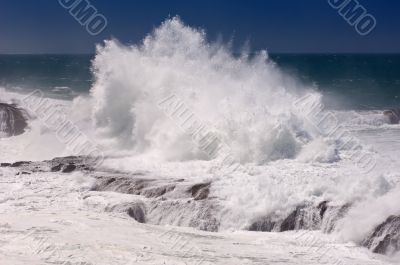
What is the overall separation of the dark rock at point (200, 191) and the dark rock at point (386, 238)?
3817 mm

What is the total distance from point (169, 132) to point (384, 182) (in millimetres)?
7221

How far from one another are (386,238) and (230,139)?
258 inches

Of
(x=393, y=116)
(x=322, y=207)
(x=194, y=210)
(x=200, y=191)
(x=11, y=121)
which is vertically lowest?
(x=322, y=207)

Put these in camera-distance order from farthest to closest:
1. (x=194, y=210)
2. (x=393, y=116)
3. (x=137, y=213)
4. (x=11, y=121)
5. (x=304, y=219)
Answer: (x=393, y=116) < (x=11, y=121) < (x=137, y=213) < (x=194, y=210) < (x=304, y=219)

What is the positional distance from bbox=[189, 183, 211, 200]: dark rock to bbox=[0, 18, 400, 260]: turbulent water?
8.6 inches

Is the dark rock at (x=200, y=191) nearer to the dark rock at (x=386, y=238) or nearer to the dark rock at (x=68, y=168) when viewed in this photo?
the dark rock at (x=386, y=238)

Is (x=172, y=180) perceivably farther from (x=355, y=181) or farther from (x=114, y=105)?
(x=114, y=105)

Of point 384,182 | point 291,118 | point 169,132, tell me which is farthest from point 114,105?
point 384,182

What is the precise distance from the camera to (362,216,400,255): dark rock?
9680 millimetres

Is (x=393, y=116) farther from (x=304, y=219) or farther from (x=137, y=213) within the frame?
(x=137, y=213)

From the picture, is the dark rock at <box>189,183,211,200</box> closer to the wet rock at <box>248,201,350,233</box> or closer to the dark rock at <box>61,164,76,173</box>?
the wet rock at <box>248,201,350,233</box>

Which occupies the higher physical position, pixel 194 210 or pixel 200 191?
pixel 200 191

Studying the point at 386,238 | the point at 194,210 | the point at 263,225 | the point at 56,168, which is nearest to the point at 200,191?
the point at 194,210

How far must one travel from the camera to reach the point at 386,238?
979 centimetres
